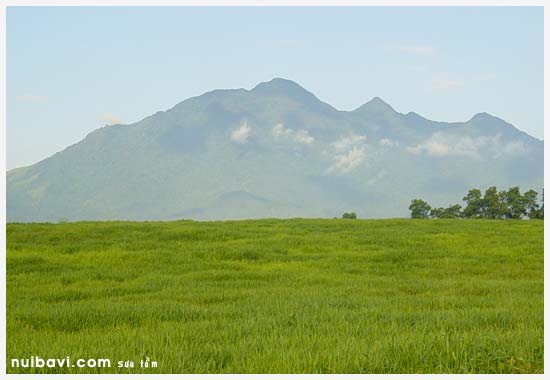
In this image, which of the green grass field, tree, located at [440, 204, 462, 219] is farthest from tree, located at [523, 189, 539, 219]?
the green grass field

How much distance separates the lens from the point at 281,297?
40.7 feet

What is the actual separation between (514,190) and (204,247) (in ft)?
129

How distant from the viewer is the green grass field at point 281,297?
6.25m

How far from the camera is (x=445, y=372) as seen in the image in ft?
18.9

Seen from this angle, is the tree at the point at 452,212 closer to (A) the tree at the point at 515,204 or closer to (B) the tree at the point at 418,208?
(B) the tree at the point at 418,208

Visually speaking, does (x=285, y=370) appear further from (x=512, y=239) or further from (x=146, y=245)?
(x=512, y=239)

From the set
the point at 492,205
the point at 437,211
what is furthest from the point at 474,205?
the point at 437,211

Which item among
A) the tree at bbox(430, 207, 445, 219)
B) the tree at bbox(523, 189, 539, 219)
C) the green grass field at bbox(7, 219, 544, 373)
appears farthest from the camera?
the tree at bbox(430, 207, 445, 219)

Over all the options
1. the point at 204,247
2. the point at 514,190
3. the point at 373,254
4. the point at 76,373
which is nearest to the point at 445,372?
the point at 76,373

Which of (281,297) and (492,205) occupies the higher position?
(492,205)

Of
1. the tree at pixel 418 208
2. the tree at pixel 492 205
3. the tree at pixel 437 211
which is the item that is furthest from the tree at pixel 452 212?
the tree at pixel 492 205

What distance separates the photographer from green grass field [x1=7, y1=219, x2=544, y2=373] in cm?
625

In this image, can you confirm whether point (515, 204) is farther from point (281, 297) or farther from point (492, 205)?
point (281, 297)

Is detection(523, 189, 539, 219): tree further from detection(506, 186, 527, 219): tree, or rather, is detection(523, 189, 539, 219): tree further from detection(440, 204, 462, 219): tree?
detection(440, 204, 462, 219): tree
